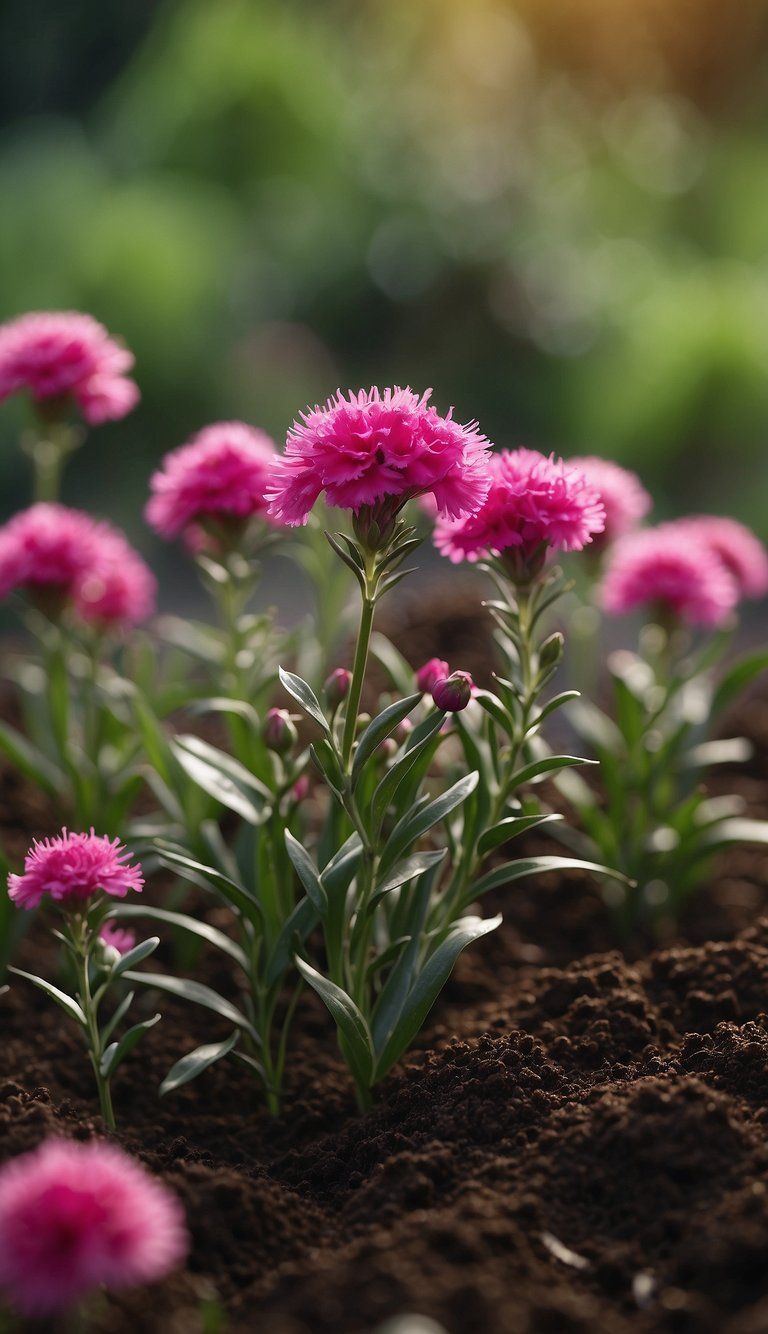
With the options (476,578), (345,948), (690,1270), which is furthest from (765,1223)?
(476,578)

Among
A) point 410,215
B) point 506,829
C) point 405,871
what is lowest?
point 405,871

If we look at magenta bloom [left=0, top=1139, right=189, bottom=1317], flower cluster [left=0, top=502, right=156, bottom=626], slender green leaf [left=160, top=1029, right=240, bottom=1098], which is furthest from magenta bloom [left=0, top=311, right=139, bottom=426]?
magenta bloom [left=0, top=1139, right=189, bottom=1317]

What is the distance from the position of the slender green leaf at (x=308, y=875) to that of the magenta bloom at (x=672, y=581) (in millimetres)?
866

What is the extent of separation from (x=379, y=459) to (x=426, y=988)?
68 centimetres

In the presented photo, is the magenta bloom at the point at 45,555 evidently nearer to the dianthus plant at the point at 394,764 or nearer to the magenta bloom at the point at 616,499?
the dianthus plant at the point at 394,764

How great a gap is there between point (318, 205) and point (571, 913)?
5466 mm

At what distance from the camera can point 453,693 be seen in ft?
5.28

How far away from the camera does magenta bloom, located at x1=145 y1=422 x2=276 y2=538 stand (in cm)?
205

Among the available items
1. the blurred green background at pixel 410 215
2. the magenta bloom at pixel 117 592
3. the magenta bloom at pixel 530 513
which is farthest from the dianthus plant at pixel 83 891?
the blurred green background at pixel 410 215

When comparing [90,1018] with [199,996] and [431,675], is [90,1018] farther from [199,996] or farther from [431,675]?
[431,675]

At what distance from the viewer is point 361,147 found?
7.56 metres

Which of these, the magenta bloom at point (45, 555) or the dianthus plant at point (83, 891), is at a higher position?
the magenta bloom at point (45, 555)

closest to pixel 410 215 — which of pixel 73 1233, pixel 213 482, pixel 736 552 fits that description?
pixel 736 552

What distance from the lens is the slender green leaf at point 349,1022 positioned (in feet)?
5.46
